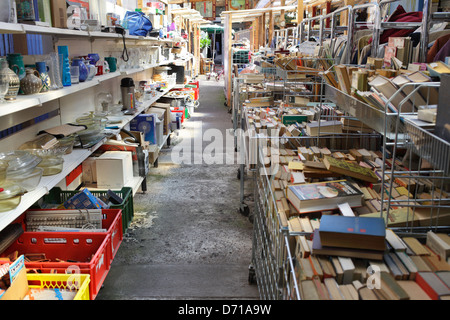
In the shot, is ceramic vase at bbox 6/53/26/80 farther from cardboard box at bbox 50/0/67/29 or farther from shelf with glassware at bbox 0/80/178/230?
shelf with glassware at bbox 0/80/178/230

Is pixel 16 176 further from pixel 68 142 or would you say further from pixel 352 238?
pixel 352 238

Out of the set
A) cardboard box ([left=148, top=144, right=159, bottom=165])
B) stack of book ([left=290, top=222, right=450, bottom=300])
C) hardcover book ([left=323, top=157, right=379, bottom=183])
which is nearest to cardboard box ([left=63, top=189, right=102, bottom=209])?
hardcover book ([left=323, top=157, right=379, bottom=183])

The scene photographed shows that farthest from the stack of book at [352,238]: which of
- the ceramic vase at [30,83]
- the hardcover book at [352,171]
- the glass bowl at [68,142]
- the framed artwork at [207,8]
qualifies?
the framed artwork at [207,8]

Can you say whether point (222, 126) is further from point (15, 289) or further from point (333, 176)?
point (15, 289)

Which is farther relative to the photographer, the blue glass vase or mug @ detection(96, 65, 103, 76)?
mug @ detection(96, 65, 103, 76)

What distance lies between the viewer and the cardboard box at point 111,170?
12.7 ft

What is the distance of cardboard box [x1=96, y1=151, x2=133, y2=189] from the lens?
386 cm

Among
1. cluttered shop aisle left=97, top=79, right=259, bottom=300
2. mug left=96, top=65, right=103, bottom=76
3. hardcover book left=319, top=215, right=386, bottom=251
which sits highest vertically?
mug left=96, top=65, right=103, bottom=76

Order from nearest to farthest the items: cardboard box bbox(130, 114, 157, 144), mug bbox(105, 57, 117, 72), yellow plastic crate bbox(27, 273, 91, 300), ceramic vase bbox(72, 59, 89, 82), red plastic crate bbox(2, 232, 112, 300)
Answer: yellow plastic crate bbox(27, 273, 91, 300) < red plastic crate bbox(2, 232, 112, 300) < ceramic vase bbox(72, 59, 89, 82) < mug bbox(105, 57, 117, 72) < cardboard box bbox(130, 114, 157, 144)

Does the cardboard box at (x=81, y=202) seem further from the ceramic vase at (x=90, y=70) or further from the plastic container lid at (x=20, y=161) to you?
the ceramic vase at (x=90, y=70)

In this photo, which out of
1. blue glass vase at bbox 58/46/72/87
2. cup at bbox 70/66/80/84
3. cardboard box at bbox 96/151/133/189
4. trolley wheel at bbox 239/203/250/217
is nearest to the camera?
blue glass vase at bbox 58/46/72/87

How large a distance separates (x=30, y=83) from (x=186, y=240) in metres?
1.96

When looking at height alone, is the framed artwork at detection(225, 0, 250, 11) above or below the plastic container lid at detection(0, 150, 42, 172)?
above

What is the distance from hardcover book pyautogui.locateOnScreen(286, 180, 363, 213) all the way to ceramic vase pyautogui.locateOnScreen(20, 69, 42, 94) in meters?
1.82
